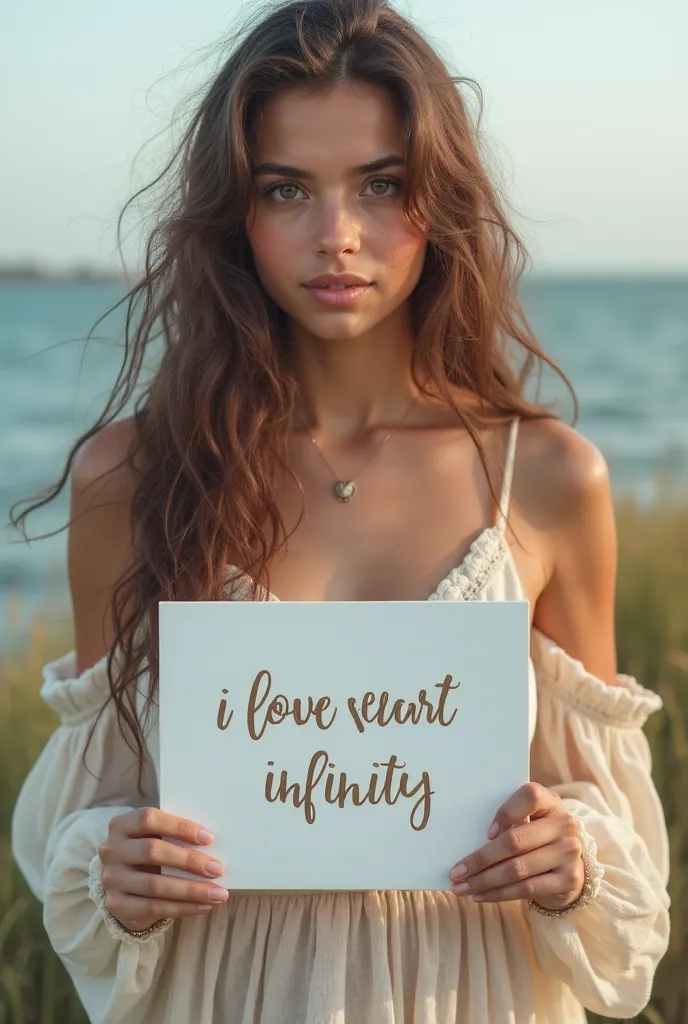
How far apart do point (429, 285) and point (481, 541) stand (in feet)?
1.28

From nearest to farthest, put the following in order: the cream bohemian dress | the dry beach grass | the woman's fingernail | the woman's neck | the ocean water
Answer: the woman's fingernail, the cream bohemian dress, the woman's neck, the dry beach grass, the ocean water

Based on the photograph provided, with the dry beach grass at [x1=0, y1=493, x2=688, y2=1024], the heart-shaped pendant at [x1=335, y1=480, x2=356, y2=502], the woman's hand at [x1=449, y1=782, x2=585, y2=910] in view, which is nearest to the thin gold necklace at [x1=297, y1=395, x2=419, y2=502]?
the heart-shaped pendant at [x1=335, y1=480, x2=356, y2=502]

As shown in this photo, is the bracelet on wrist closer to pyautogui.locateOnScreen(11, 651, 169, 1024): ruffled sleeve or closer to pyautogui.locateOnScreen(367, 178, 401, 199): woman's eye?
pyautogui.locateOnScreen(11, 651, 169, 1024): ruffled sleeve

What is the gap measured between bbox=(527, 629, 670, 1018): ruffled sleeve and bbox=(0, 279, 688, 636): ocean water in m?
0.46

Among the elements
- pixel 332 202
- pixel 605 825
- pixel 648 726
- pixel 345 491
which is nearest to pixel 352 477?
pixel 345 491

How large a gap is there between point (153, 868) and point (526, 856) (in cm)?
43

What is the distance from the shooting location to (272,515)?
5.55ft

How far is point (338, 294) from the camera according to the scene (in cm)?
157

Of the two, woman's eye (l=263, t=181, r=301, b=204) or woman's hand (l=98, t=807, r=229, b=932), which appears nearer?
woman's hand (l=98, t=807, r=229, b=932)

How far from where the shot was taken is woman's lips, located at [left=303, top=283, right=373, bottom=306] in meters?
1.57

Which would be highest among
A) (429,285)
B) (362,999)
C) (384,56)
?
(384,56)

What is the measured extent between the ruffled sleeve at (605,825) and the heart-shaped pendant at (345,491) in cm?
32

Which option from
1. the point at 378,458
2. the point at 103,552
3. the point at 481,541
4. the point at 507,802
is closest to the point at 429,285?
the point at 378,458

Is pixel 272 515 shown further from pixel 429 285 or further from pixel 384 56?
pixel 384 56
